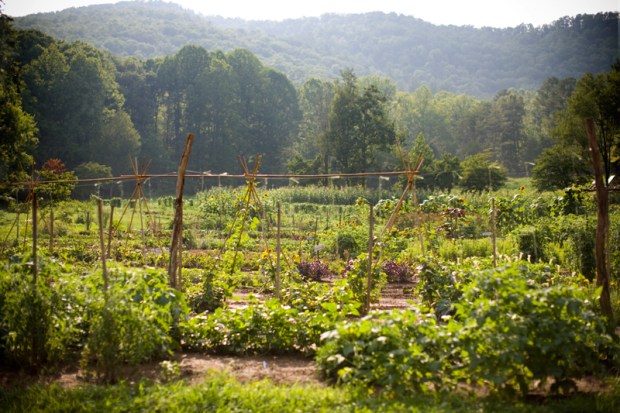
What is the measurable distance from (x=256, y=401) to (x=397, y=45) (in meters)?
149

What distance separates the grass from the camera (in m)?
3.80

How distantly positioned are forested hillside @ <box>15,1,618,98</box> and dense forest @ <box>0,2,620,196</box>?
43602 mm

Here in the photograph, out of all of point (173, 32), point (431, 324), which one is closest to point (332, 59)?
point (173, 32)

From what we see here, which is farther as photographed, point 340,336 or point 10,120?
point 10,120

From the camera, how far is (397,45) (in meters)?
144

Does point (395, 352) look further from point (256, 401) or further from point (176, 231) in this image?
point (176, 231)

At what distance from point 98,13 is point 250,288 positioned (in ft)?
453

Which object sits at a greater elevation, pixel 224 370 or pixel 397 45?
pixel 397 45

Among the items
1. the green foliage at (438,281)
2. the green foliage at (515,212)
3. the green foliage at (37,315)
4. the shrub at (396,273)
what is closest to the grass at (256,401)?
the green foliage at (37,315)

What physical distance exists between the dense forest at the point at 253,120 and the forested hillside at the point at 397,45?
143ft

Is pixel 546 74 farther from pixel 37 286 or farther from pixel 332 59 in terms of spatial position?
pixel 37 286

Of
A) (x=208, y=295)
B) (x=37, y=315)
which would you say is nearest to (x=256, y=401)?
(x=37, y=315)

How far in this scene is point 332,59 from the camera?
134 meters

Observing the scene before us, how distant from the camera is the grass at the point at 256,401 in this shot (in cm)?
380
